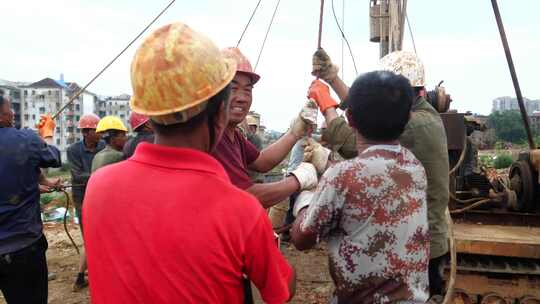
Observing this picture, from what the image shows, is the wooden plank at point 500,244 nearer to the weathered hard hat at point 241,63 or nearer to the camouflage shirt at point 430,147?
the camouflage shirt at point 430,147

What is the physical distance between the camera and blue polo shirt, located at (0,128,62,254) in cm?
301

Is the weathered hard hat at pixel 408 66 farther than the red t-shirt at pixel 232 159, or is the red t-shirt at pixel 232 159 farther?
the weathered hard hat at pixel 408 66

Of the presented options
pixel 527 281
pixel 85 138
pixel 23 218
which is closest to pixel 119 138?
pixel 85 138

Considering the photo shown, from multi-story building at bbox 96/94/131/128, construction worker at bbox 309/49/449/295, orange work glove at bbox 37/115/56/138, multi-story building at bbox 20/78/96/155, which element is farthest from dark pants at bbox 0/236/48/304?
multi-story building at bbox 96/94/131/128

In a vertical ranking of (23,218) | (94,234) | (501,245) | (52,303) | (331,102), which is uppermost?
(331,102)

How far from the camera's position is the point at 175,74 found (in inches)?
44.7

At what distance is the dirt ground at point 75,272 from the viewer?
17.6 ft

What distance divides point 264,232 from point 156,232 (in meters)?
0.27

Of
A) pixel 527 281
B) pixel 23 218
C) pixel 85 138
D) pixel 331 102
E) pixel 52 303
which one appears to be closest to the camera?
pixel 331 102

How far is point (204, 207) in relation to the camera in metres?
1.12

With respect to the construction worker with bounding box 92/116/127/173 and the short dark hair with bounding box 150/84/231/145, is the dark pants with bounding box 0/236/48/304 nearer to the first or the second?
the construction worker with bounding box 92/116/127/173

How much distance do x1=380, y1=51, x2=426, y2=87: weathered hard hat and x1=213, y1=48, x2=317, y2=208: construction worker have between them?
589mm

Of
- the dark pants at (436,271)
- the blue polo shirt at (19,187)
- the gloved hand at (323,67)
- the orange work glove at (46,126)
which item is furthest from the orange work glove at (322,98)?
the orange work glove at (46,126)

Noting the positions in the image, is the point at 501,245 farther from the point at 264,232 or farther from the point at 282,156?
the point at 264,232
